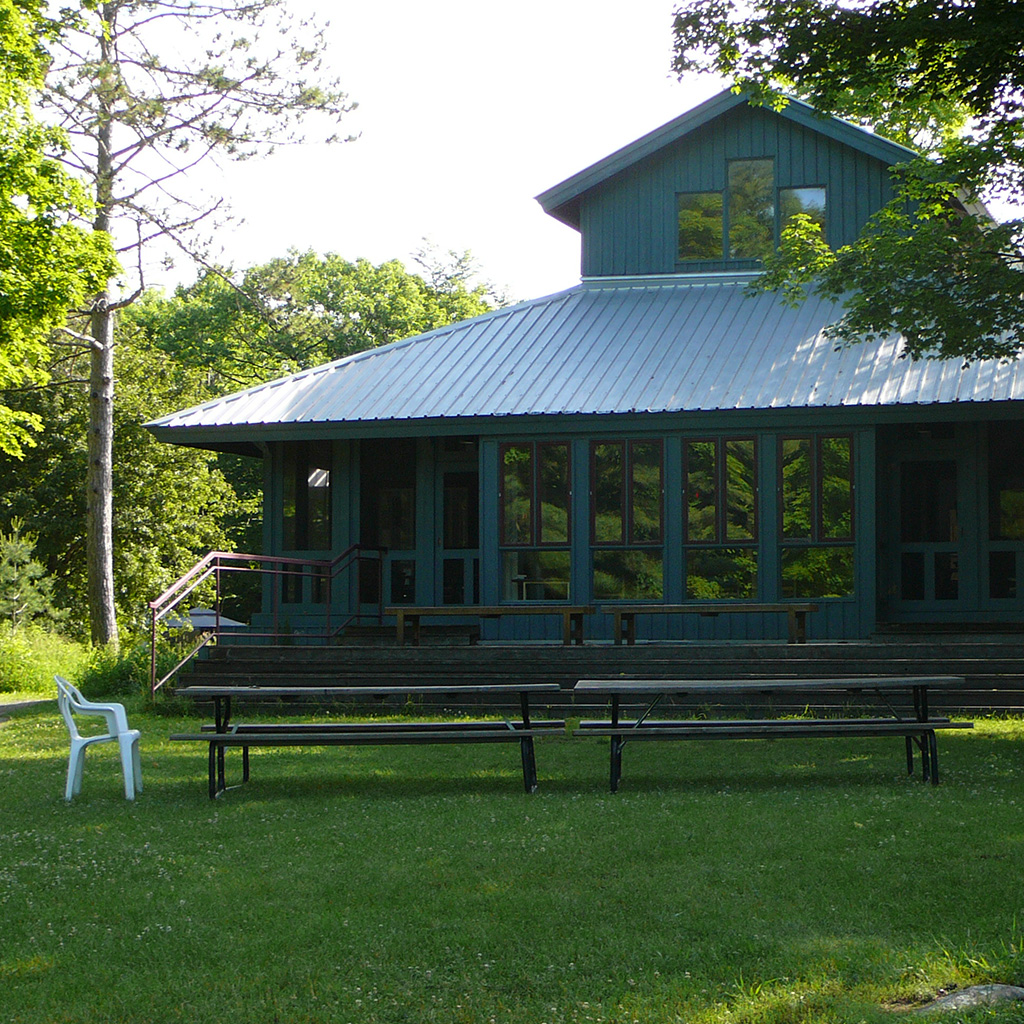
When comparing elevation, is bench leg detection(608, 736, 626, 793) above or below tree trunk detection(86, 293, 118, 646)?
below

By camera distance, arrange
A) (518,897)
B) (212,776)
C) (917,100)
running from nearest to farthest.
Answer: (518,897) < (212,776) < (917,100)

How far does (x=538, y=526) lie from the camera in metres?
16.2

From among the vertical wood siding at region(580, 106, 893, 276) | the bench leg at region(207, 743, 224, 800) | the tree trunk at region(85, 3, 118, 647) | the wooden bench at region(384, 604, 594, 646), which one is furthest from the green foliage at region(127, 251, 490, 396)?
the bench leg at region(207, 743, 224, 800)

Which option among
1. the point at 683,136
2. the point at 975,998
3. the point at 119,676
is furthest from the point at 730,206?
the point at 975,998

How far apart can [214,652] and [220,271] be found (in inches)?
459

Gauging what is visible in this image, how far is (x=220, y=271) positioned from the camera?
24.3m

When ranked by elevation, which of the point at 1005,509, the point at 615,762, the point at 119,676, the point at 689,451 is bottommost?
the point at 119,676

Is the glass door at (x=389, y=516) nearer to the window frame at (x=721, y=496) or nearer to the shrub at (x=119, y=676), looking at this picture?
the shrub at (x=119, y=676)

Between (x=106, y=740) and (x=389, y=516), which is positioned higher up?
(x=389, y=516)

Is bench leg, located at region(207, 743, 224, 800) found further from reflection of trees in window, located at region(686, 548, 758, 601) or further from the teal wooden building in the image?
reflection of trees in window, located at region(686, 548, 758, 601)

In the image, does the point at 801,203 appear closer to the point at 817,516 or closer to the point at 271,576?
the point at 817,516

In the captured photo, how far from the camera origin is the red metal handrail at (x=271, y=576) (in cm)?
1425

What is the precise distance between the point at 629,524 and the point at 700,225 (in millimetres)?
6629

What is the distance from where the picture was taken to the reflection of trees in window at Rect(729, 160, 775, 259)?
19703 mm
